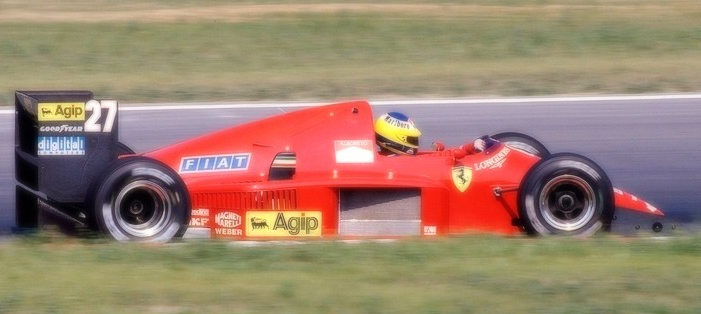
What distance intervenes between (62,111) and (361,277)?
241 cm

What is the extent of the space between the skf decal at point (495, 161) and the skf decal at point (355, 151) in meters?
0.66

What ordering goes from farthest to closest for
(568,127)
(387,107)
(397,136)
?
(387,107) → (568,127) → (397,136)

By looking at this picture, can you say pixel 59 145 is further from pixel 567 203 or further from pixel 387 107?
pixel 387 107

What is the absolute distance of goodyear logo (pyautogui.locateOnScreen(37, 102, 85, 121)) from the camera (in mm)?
6863

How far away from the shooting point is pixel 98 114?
6.93 m

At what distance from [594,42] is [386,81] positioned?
3.93 meters

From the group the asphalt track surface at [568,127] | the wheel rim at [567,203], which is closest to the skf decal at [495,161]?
the wheel rim at [567,203]

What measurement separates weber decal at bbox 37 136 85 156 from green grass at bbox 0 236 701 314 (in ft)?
2.06

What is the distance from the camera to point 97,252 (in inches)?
237

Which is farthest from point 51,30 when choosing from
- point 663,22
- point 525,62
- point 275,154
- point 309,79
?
point 275,154

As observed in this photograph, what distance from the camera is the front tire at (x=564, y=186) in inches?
271

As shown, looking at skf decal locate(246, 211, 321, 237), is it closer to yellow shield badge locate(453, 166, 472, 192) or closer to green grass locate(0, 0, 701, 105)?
yellow shield badge locate(453, 166, 472, 192)

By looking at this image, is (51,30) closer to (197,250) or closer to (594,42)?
(594,42)

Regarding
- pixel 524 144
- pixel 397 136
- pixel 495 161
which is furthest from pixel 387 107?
pixel 495 161
